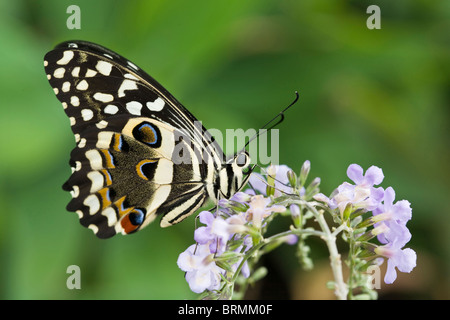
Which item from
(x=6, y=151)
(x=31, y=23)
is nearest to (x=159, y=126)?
(x=6, y=151)

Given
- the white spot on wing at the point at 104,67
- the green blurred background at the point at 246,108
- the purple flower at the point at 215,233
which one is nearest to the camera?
the purple flower at the point at 215,233

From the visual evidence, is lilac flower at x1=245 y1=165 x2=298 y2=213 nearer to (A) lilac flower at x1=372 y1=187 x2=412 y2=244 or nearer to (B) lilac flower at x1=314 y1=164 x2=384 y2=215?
(B) lilac flower at x1=314 y1=164 x2=384 y2=215

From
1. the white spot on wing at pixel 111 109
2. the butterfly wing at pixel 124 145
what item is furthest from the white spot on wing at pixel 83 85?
the white spot on wing at pixel 111 109

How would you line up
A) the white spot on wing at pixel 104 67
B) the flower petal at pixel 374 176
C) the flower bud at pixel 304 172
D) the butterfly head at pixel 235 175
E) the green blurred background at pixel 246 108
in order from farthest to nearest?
the green blurred background at pixel 246 108 < the white spot on wing at pixel 104 67 < the butterfly head at pixel 235 175 < the flower bud at pixel 304 172 < the flower petal at pixel 374 176

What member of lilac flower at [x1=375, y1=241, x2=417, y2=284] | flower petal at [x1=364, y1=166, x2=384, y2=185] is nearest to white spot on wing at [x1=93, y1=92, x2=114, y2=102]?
flower petal at [x1=364, y1=166, x2=384, y2=185]

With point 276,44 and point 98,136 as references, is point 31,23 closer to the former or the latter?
point 276,44

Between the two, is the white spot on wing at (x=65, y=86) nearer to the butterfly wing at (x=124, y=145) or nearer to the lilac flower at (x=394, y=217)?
the butterfly wing at (x=124, y=145)

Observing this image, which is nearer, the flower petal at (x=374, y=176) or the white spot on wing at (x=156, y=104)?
the flower petal at (x=374, y=176)

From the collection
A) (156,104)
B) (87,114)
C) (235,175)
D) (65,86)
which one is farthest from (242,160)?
(65,86)

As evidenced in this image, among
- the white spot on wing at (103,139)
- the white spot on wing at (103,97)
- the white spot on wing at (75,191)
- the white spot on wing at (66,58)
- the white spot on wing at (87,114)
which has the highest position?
the white spot on wing at (66,58)
